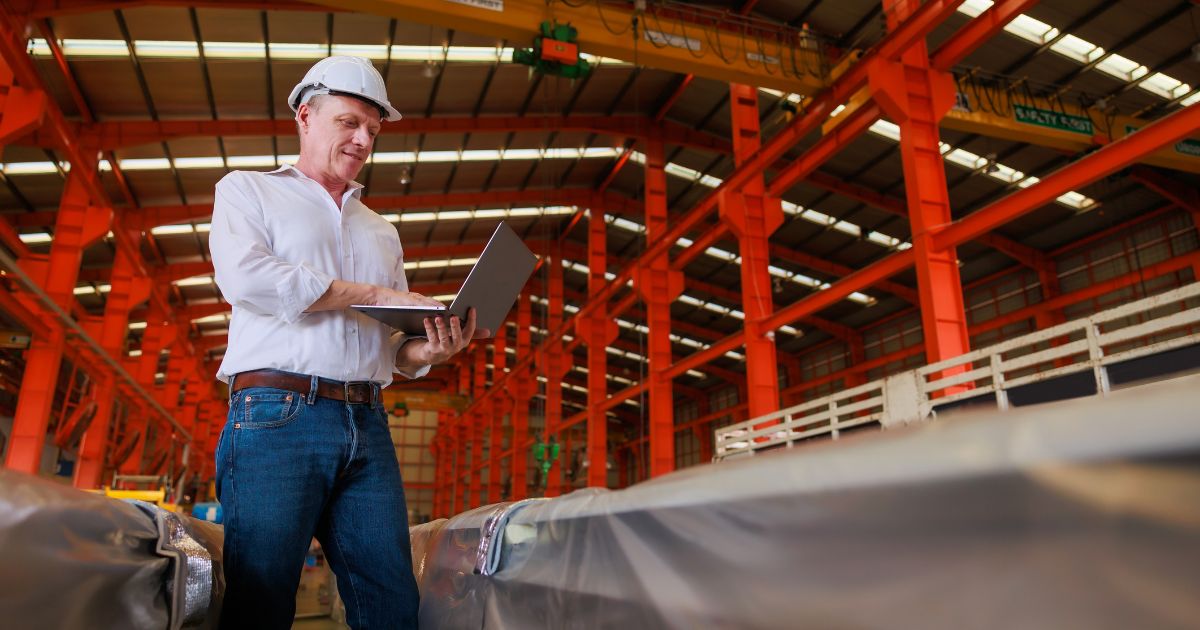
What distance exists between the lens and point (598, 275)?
22.5 metres

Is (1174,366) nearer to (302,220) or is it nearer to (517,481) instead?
(302,220)

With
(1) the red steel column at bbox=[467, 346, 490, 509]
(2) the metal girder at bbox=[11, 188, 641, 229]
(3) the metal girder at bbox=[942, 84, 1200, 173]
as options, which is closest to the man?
(3) the metal girder at bbox=[942, 84, 1200, 173]

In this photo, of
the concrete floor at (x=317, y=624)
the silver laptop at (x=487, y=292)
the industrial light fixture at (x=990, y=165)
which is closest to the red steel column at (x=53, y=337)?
the concrete floor at (x=317, y=624)

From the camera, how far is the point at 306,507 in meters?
1.84

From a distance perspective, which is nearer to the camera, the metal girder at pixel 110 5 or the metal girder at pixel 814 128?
the metal girder at pixel 814 128

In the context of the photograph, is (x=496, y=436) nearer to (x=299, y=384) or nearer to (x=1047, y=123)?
(x=1047, y=123)

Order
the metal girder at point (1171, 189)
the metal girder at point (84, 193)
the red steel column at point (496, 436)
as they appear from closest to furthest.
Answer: the metal girder at point (84, 193) → the metal girder at point (1171, 189) → the red steel column at point (496, 436)

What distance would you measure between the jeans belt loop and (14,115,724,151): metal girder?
454 inches

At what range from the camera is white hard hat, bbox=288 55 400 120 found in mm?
2096

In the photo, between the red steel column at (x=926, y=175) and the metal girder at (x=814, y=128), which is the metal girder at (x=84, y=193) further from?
the red steel column at (x=926, y=175)

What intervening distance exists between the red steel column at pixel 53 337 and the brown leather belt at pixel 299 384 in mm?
13847

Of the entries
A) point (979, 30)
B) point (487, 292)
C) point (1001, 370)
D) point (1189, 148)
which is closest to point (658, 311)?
point (979, 30)

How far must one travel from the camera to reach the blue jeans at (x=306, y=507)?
176 cm

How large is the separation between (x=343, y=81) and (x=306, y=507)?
1131 mm
